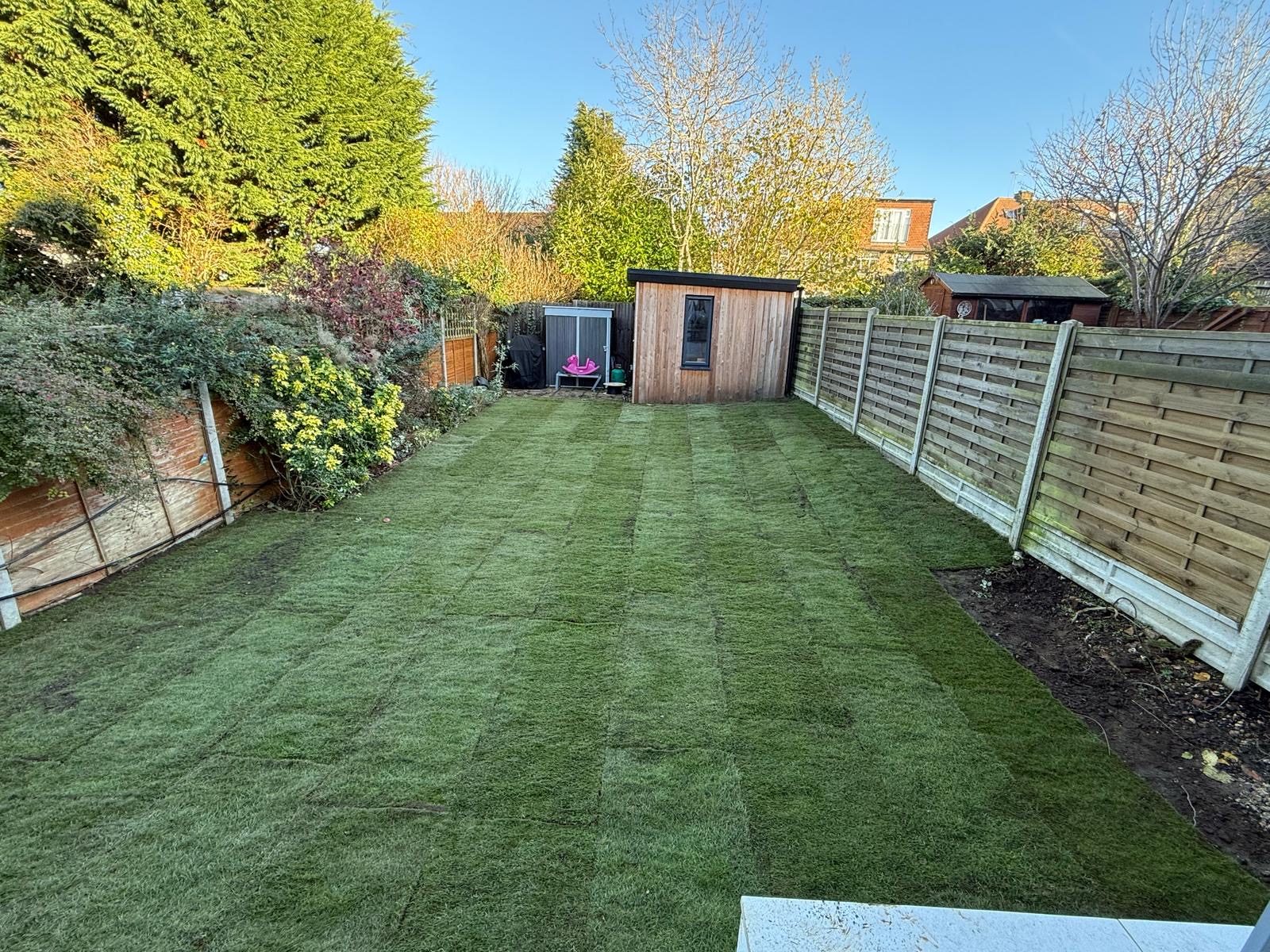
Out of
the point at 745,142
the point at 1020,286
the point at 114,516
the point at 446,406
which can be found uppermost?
the point at 745,142

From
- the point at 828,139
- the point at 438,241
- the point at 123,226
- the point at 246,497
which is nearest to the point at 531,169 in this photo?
the point at 438,241

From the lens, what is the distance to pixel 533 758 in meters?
2.21

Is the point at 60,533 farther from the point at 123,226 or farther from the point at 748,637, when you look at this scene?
the point at 123,226

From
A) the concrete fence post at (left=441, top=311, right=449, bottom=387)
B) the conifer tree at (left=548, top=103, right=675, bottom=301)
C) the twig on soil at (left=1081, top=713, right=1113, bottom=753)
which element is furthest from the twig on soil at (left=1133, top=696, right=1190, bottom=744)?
the conifer tree at (left=548, top=103, right=675, bottom=301)

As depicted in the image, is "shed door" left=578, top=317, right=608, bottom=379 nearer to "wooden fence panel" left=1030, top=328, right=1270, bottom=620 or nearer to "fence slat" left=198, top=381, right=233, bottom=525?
"fence slat" left=198, top=381, right=233, bottom=525

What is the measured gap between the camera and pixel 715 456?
22.3 ft

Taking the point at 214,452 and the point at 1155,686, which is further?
the point at 214,452

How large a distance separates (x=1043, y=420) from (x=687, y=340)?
6689mm

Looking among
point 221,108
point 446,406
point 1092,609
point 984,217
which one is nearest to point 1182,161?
point 1092,609

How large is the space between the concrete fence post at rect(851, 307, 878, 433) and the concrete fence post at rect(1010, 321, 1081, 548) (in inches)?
125

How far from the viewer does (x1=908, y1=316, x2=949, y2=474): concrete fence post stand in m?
5.14

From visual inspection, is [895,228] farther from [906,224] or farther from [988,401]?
[988,401]

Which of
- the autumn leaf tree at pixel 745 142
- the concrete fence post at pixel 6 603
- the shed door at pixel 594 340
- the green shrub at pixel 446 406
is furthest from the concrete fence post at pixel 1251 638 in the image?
the autumn leaf tree at pixel 745 142

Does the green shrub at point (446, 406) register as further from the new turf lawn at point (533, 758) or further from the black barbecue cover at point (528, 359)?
the new turf lawn at point (533, 758)
